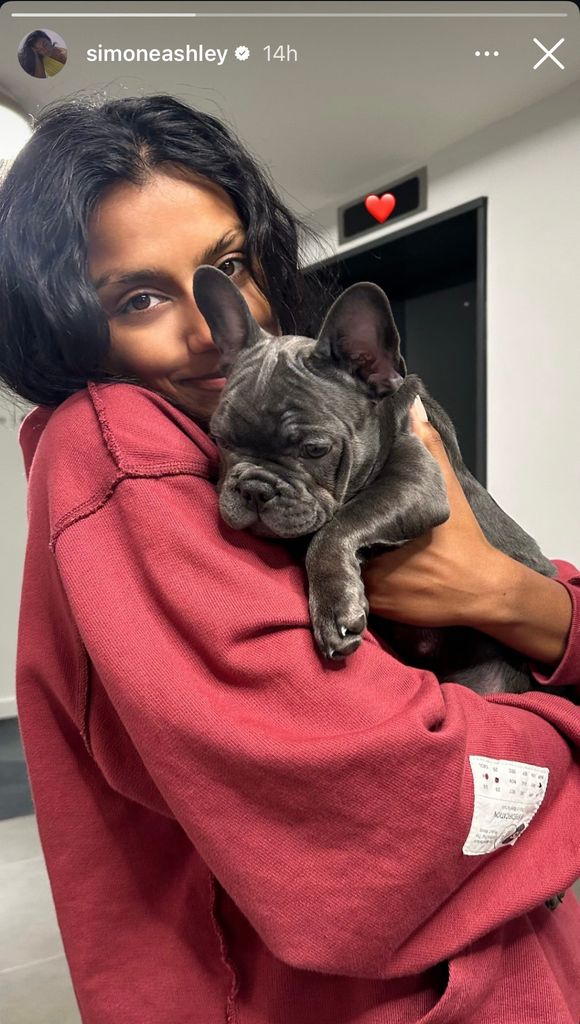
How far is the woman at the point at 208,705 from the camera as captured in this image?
0.79m

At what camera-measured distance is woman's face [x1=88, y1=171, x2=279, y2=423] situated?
1.15 meters

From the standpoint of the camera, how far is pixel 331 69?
3.29m

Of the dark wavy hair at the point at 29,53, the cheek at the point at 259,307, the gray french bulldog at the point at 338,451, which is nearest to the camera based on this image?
the gray french bulldog at the point at 338,451

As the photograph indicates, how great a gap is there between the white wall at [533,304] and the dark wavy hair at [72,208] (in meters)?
2.75

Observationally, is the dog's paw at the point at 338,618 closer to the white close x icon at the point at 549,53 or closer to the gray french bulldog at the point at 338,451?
the gray french bulldog at the point at 338,451

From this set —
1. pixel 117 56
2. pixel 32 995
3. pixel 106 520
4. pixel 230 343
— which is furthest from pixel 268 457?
pixel 117 56

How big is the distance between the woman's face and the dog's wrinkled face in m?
0.05

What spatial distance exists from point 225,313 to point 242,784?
776 mm

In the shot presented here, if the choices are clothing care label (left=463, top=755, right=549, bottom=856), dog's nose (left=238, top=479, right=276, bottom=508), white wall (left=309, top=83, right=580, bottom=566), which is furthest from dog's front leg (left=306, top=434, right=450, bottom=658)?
white wall (left=309, top=83, right=580, bottom=566)

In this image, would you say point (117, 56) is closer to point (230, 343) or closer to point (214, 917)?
point (230, 343)

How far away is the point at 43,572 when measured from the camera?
1009 millimetres

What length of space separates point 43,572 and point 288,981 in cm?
61

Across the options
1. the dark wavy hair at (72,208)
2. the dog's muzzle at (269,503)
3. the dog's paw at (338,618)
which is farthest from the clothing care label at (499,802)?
the dark wavy hair at (72,208)
